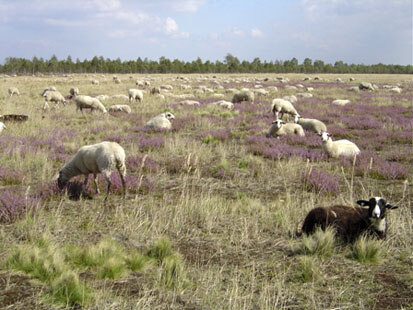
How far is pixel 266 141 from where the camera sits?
480 inches

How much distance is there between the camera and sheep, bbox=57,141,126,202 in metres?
6.46

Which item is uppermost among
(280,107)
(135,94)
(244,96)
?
(244,96)

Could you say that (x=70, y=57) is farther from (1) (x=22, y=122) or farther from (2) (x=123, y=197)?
(2) (x=123, y=197)

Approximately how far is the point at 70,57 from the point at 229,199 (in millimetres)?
131099

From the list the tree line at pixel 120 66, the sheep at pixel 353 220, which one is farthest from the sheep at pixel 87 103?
the tree line at pixel 120 66

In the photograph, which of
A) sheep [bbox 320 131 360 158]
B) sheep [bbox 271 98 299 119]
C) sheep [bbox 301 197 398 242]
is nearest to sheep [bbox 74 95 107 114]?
sheep [bbox 271 98 299 119]

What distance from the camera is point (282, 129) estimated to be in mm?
13414

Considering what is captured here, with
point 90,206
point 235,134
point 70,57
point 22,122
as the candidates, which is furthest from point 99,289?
point 70,57

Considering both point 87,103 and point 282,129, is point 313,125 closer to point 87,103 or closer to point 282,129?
point 282,129

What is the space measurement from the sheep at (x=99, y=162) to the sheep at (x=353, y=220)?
3.73 m

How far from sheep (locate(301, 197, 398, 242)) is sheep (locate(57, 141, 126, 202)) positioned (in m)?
3.73

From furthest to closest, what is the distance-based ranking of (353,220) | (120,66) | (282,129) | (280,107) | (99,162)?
(120,66) < (280,107) < (282,129) < (99,162) < (353,220)

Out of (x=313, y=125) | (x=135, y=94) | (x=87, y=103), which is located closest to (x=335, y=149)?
(x=313, y=125)

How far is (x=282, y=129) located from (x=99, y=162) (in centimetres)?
877
